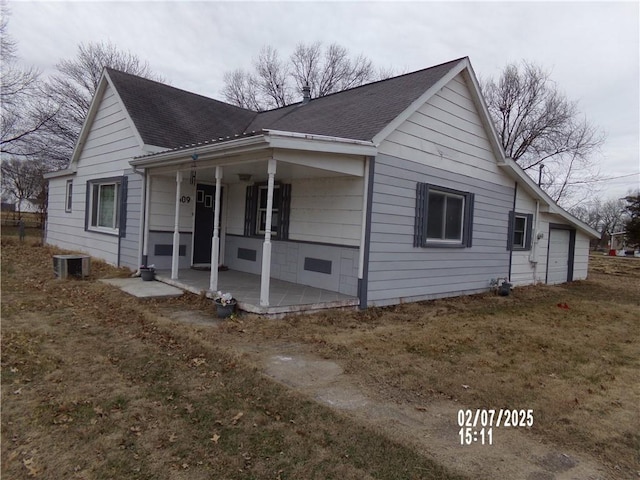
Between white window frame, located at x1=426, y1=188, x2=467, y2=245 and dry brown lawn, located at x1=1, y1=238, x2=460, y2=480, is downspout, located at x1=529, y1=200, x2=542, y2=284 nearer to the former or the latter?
white window frame, located at x1=426, y1=188, x2=467, y2=245

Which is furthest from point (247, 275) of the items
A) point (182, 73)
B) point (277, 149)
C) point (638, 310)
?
point (182, 73)

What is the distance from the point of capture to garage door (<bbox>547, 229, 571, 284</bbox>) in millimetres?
12977

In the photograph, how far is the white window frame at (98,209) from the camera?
10.6 m

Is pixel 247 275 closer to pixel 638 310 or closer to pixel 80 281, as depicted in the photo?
pixel 80 281

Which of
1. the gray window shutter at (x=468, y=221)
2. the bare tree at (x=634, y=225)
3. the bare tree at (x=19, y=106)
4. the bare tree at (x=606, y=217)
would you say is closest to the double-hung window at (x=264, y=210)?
the gray window shutter at (x=468, y=221)

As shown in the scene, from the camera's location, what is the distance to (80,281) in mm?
8422

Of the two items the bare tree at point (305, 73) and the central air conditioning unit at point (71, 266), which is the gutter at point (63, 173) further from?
the bare tree at point (305, 73)

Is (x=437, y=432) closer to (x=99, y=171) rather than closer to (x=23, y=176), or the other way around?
(x=99, y=171)

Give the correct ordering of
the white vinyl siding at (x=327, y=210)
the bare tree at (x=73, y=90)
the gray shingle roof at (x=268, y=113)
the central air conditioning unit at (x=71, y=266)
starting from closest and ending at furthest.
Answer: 1. the white vinyl siding at (x=327, y=210)
2. the gray shingle roof at (x=268, y=113)
3. the central air conditioning unit at (x=71, y=266)
4. the bare tree at (x=73, y=90)

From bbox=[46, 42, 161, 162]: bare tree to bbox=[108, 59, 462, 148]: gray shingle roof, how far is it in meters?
17.2

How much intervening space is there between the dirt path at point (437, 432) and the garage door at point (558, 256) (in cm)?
1124

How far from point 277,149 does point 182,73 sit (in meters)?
30.2

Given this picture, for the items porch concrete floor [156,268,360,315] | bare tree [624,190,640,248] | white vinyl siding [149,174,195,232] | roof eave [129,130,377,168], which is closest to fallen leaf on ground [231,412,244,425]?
porch concrete floor [156,268,360,315]

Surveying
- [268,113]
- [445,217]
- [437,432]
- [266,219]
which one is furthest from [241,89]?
[437,432]
